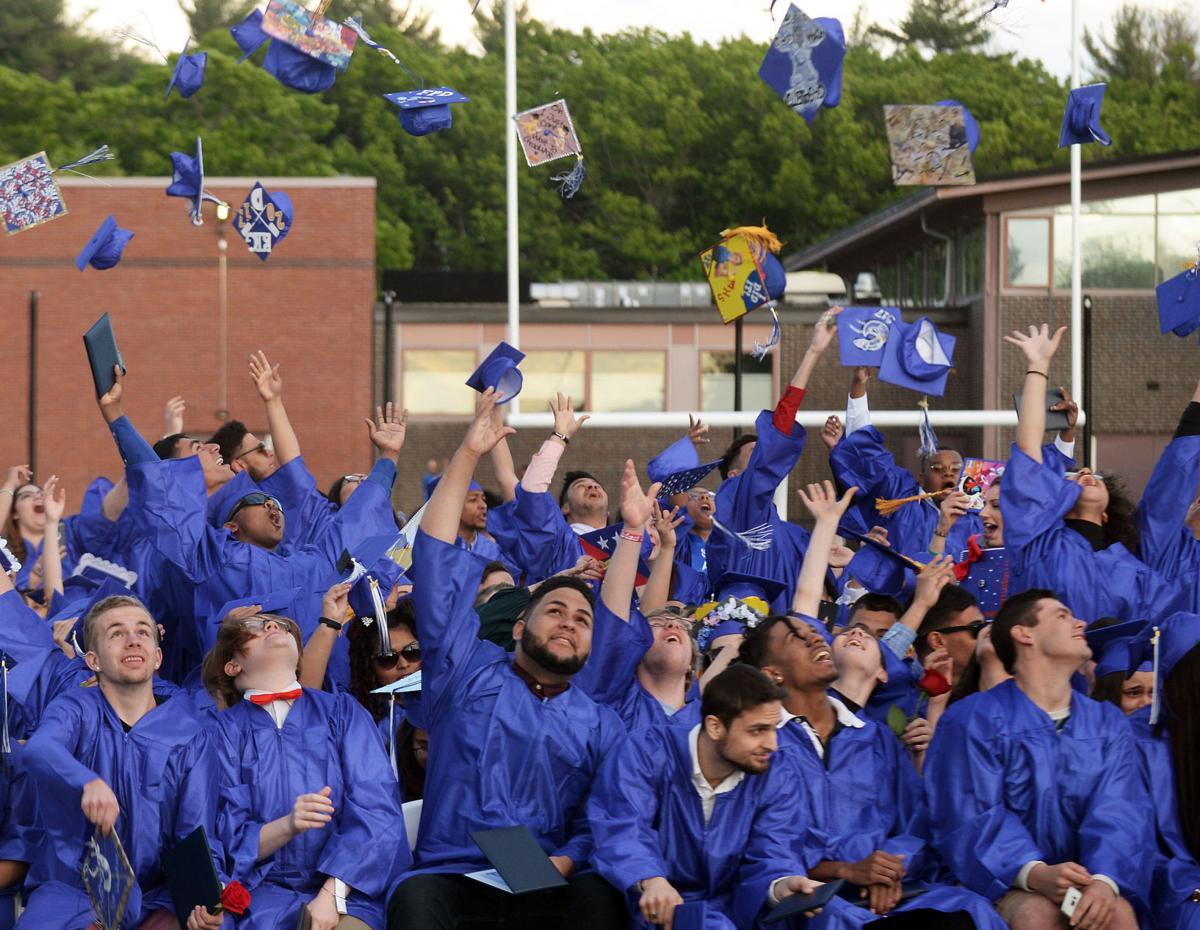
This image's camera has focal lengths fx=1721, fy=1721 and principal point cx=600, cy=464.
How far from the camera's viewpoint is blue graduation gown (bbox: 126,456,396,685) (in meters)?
6.84

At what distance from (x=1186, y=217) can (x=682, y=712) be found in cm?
1996

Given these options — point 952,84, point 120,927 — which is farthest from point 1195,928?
point 952,84

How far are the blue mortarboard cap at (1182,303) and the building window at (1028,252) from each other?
1587 centimetres

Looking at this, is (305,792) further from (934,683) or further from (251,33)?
(251,33)

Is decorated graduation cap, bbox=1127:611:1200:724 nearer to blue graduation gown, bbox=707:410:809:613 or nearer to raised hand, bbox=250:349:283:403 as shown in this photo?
blue graduation gown, bbox=707:410:809:613

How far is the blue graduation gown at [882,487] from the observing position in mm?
8484

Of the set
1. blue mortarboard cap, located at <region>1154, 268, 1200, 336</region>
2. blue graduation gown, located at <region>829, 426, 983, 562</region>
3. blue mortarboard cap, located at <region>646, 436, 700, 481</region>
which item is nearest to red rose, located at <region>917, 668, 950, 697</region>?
blue mortarboard cap, located at <region>646, 436, 700, 481</region>

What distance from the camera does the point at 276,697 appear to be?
5.63 metres

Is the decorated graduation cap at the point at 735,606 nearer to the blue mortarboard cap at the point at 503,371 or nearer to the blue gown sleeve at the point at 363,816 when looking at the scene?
the blue mortarboard cap at the point at 503,371

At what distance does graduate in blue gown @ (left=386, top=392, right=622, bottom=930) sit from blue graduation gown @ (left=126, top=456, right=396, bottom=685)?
45.3 inches

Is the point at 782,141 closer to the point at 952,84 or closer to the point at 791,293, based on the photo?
the point at 952,84

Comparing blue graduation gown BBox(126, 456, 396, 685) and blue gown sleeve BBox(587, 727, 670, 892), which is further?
blue graduation gown BBox(126, 456, 396, 685)

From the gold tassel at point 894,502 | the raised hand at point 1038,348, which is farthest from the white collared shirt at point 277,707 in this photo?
the gold tassel at point 894,502

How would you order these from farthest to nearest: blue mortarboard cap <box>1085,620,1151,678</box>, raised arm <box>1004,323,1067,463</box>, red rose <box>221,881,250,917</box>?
raised arm <box>1004,323,1067,463</box>, blue mortarboard cap <box>1085,620,1151,678</box>, red rose <box>221,881,250,917</box>
